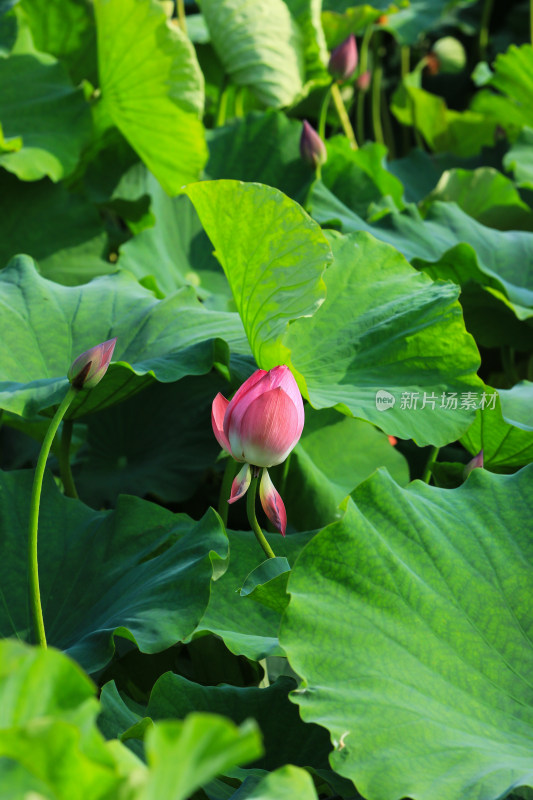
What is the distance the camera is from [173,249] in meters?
1.78

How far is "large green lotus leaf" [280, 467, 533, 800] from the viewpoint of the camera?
67 cm

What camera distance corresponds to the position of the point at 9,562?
1.01 metres

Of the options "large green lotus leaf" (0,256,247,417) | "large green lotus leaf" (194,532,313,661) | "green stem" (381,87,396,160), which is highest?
"large green lotus leaf" (0,256,247,417)

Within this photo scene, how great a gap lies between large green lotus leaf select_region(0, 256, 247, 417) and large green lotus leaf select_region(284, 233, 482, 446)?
4.6 inches

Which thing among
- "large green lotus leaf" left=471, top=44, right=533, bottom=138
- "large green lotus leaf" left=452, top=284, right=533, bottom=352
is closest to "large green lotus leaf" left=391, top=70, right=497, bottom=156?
"large green lotus leaf" left=471, top=44, right=533, bottom=138

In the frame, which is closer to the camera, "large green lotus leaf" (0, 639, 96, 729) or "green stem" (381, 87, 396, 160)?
"large green lotus leaf" (0, 639, 96, 729)

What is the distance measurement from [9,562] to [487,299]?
896 millimetres

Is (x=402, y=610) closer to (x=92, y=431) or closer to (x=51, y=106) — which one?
(x=92, y=431)

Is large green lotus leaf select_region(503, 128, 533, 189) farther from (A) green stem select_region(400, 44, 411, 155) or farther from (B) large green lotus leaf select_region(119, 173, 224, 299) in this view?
(A) green stem select_region(400, 44, 411, 155)

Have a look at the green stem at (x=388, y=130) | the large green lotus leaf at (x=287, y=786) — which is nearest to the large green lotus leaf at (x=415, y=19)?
the green stem at (x=388, y=130)

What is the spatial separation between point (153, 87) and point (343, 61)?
49 centimetres

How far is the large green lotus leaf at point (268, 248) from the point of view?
89 centimetres

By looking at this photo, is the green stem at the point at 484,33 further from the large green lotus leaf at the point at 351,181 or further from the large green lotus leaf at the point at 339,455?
the large green lotus leaf at the point at 339,455

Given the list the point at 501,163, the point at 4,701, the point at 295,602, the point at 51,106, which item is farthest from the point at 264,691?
the point at 501,163
